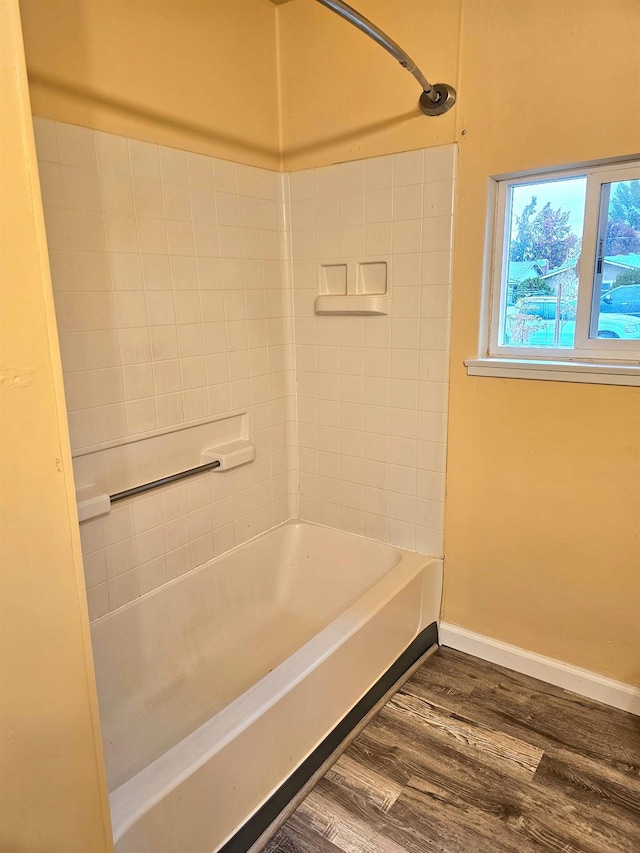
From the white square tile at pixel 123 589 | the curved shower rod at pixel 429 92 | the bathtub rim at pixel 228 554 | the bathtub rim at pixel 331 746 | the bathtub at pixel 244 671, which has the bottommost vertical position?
the bathtub rim at pixel 331 746

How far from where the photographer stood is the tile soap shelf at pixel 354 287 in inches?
86.0

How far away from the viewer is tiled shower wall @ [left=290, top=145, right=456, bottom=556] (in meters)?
2.07

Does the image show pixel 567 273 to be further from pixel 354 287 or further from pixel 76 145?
pixel 76 145

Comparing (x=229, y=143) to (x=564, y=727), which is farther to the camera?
(x=229, y=143)

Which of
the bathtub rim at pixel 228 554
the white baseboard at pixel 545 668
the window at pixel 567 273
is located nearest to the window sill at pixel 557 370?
the window at pixel 567 273

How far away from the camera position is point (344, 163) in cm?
220

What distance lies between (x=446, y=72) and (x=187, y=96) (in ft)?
2.93

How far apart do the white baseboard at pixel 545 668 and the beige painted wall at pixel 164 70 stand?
6.86 feet

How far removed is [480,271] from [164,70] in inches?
49.3

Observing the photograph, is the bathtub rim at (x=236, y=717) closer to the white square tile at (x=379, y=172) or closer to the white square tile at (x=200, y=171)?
the white square tile at (x=379, y=172)

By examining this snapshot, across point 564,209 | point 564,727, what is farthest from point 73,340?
point 564,727

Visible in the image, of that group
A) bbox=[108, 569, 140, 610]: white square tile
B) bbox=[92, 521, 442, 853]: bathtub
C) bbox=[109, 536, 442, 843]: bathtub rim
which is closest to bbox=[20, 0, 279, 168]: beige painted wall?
bbox=[108, 569, 140, 610]: white square tile

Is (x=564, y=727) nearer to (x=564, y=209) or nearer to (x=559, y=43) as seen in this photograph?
(x=564, y=209)

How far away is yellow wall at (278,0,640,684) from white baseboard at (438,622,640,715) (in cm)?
4
